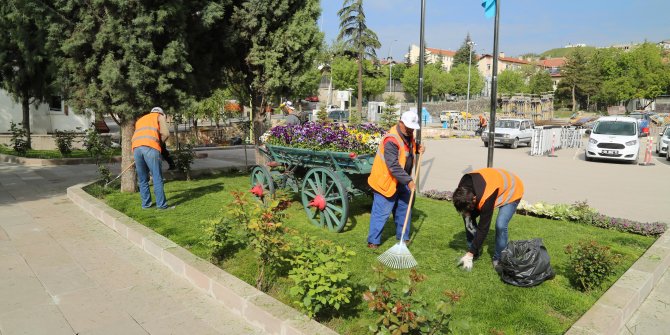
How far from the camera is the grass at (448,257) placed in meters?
3.68

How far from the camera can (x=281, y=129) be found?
24.4 feet

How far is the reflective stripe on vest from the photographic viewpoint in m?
4.45

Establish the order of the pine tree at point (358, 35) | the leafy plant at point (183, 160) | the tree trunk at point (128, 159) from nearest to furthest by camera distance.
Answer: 1. the tree trunk at point (128, 159)
2. the leafy plant at point (183, 160)
3. the pine tree at point (358, 35)

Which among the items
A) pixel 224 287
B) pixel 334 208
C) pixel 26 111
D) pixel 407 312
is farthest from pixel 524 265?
pixel 26 111

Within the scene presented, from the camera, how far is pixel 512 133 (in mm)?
23984

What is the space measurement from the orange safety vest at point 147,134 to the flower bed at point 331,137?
1835 mm

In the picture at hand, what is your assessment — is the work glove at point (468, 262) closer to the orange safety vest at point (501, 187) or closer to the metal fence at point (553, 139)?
the orange safety vest at point (501, 187)

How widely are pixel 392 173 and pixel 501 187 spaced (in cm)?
115

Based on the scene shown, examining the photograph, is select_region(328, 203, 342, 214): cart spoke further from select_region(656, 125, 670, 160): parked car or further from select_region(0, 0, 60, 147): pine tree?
select_region(656, 125, 670, 160): parked car

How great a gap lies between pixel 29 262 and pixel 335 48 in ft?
132

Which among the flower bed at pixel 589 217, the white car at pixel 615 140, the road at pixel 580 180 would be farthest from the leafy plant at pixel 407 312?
the white car at pixel 615 140

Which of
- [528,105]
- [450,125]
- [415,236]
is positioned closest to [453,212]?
[415,236]

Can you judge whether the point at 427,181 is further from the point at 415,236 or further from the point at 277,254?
the point at 277,254

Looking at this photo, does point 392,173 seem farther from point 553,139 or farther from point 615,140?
point 553,139
